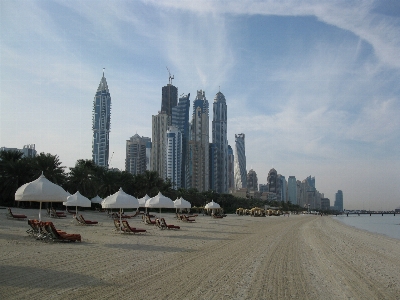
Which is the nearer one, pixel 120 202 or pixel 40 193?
pixel 40 193

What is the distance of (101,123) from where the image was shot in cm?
16025

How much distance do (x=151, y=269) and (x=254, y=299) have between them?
335 centimetres

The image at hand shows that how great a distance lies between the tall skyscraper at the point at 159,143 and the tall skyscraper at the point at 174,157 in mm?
3092

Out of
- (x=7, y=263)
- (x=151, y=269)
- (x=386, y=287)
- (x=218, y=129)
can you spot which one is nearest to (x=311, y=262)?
(x=386, y=287)

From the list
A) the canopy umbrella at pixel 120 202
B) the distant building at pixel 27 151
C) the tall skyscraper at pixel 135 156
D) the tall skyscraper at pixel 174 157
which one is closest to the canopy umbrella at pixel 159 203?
the canopy umbrella at pixel 120 202

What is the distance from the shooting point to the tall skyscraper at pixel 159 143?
5620 inches

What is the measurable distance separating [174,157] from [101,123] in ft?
133

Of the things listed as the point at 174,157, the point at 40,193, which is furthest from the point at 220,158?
the point at 40,193

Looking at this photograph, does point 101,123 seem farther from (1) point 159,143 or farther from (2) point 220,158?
(2) point 220,158

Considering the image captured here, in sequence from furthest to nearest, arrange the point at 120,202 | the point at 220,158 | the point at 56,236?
the point at 220,158, the point at 120,202, the point at 56,236

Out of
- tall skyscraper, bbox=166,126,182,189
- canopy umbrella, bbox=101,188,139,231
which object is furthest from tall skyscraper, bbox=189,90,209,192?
canopy umbrella, bbox=101,188,139,231

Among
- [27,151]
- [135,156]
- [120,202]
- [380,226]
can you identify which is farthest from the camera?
[135,156]

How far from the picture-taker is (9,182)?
1479 inches

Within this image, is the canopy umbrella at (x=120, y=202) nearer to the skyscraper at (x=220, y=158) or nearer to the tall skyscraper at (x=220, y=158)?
the skyscraper at (x=220, y=158)
